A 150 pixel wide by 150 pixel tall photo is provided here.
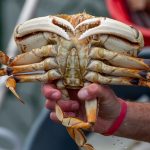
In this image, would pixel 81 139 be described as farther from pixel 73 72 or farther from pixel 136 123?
pixel 136 123

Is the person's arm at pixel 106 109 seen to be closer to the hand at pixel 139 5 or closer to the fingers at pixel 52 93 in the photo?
the fingers at pixel 52 93

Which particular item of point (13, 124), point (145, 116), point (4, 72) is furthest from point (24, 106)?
point (4, 72)

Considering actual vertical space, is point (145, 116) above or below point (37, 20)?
below

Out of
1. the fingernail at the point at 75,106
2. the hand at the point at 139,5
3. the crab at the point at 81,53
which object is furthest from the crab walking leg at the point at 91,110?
the hand at the point at 139,5

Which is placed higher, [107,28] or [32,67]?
[107,28]

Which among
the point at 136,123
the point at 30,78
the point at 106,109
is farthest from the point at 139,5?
the point at 30,78

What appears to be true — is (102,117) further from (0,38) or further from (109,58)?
(0,38)

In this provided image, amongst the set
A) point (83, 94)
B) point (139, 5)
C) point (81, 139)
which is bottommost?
point (81, 139)
